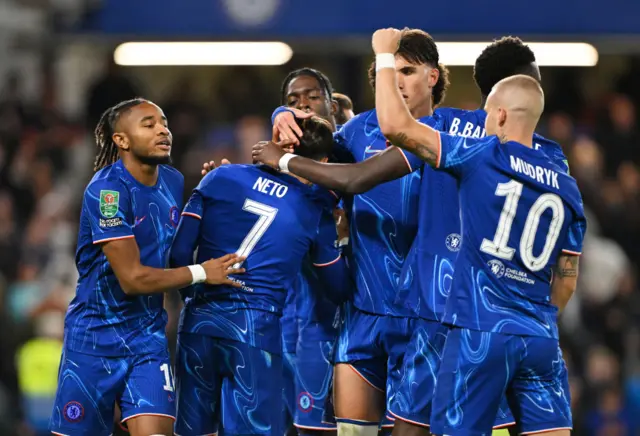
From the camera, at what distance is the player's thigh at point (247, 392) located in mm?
6301

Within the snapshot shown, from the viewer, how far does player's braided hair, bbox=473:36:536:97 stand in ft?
22.5

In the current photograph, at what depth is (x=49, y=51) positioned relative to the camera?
14.6 metres

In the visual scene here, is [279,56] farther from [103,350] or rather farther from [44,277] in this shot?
[103,350]

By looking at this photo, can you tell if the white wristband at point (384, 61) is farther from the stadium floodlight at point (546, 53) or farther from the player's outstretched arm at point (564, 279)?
the stadium floodlight at point (546, 53)

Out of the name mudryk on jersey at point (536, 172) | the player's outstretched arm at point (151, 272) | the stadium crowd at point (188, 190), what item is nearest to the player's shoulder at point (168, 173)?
the player's outstretched arm at point (151, 272)

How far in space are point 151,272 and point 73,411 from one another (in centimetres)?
82

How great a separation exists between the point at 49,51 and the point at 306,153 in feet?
29.0

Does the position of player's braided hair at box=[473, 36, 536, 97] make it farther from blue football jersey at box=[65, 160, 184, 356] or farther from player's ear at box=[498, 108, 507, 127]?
blue football jersey at box=[65, 160, 184, 356]

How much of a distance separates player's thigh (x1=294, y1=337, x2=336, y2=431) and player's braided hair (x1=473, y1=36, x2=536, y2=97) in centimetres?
177

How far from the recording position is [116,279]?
20.9 ft

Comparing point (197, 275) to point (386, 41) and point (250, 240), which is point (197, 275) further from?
point (386, 41)

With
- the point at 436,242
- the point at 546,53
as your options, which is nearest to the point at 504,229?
the point at 436,242

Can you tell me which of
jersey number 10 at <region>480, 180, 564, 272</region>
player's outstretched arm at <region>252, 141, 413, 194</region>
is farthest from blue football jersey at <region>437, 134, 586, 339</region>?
player's outstretched arm at <region>252, 141, 413, 194</region>

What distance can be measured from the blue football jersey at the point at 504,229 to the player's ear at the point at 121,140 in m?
1.74
